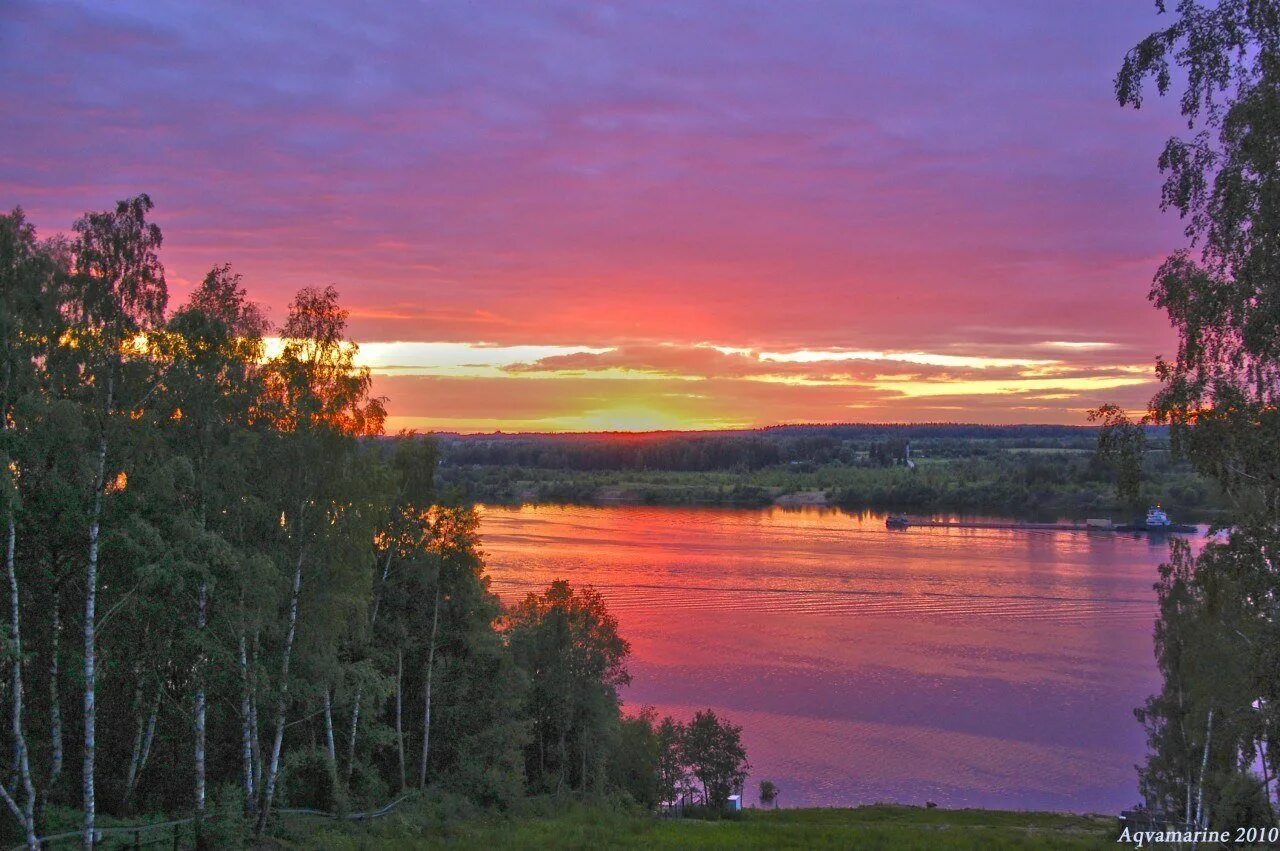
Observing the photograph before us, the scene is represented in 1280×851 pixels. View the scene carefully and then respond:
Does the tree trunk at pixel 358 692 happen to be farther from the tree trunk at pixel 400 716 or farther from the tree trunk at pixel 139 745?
the tree trunk at pixel 139 745

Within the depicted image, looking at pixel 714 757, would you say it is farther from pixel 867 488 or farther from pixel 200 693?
pixel 867 488

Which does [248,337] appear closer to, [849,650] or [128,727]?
[128,727]

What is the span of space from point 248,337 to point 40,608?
4.62 metres

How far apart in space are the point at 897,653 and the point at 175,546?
34.5 m

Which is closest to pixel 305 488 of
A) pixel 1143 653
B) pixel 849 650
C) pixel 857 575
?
pixel 849 650

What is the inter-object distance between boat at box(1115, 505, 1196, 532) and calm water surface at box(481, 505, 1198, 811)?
789cm

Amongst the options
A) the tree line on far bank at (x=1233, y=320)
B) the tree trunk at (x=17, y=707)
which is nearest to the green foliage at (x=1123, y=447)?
the tree line on far bank at (x=1233, y=320)

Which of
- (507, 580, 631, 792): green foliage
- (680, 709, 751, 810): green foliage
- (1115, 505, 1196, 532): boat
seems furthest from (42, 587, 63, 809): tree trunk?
(1115, 505, 1196, 532): boat

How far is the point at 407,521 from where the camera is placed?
20.6m

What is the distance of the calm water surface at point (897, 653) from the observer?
29531mm

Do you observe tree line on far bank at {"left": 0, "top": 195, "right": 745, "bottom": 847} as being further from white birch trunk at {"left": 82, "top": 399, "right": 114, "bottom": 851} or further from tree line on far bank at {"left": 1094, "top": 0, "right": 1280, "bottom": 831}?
tree line on far bank at {"left": 1094, "top": 0, "right": 1280, "bottom": 831}

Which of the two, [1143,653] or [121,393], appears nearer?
[121,393]

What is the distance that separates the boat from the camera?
79.8m

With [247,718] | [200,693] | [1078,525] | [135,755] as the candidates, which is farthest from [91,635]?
[1078,525]
